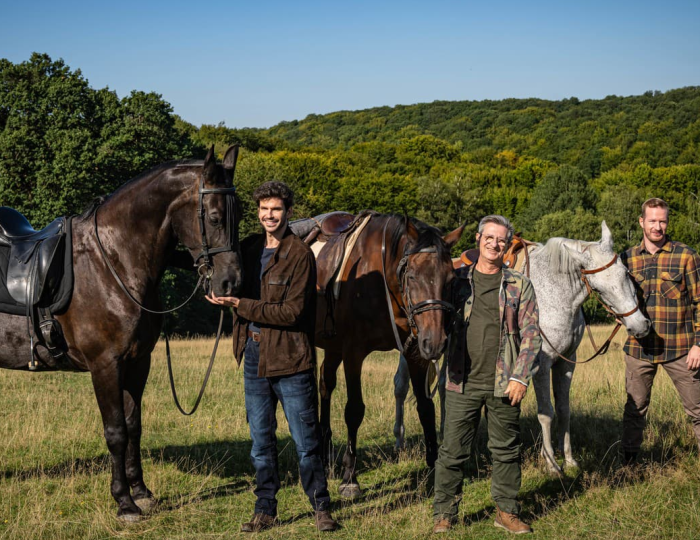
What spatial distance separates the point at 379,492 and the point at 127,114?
23995mm

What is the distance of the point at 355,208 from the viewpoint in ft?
173

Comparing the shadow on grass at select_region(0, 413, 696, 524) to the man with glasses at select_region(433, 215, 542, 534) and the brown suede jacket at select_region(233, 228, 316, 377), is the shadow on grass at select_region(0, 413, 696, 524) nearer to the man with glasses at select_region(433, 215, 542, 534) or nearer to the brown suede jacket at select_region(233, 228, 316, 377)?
the man with glasses at select_region(433, 215, 542, 534)

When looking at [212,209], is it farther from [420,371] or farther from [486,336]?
[420,371]

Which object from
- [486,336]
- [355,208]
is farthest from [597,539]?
[355,208]

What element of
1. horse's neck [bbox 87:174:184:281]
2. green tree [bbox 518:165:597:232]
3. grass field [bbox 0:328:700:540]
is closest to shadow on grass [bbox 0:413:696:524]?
grass field [bbox 0:328:700:540]

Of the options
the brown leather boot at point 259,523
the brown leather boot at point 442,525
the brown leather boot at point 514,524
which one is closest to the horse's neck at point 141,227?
the brown leather boot at point 259,523

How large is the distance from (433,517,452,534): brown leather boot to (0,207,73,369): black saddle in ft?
9.52

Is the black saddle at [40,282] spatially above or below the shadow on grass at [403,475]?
above

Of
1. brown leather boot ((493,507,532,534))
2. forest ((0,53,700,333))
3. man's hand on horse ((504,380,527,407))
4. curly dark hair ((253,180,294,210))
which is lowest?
brown leather boot ((493,507,532,534))

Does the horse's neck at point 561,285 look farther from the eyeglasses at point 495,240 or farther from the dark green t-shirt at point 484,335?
the eyeglasses at point 495,240

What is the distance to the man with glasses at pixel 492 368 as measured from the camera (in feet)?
13.1

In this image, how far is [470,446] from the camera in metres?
4.11

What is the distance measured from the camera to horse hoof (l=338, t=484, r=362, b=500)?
516 centimetres

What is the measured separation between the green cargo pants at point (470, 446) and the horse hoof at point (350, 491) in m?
1.11
